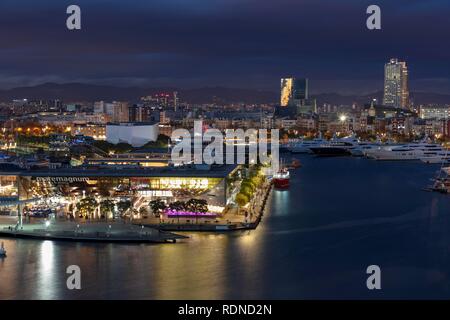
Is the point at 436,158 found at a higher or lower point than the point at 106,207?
lower

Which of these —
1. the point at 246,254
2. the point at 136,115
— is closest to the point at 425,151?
the point at 246,254

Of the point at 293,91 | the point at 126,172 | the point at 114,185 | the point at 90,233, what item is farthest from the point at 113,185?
the point at 293,91

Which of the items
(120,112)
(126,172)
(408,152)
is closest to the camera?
(126,172)

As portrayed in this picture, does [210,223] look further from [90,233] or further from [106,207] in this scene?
[90,233]

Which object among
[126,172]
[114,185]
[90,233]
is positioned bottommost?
[90,233]

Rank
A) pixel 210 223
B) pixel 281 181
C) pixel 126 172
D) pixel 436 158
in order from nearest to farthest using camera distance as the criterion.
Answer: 1. pixel 210 223
2. pixel 126 172
3. pixel 281 181
4. pixel 436 158
